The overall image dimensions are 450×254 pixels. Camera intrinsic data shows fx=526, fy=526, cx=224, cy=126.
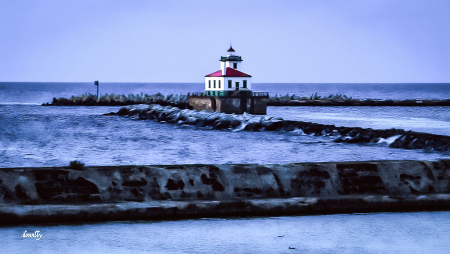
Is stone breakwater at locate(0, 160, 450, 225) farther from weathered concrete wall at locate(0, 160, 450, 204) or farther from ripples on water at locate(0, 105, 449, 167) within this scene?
ripples on water at locate(0, 105, 449, 167)

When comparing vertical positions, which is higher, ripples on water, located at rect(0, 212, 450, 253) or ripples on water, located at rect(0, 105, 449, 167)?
ripples on water, located at rect(0, 212, 450, 253)

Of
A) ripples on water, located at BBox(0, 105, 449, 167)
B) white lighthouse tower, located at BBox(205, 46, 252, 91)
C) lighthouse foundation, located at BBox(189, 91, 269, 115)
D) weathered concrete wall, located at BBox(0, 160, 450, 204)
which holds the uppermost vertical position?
white lighthouse tower, located at BBox(205, 46, 252, 91)

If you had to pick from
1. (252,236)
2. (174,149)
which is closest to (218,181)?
(252,236)

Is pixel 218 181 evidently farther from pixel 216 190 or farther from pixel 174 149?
pixel 174 149

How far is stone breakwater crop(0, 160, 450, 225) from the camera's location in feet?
23.2

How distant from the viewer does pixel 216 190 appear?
7.75 m

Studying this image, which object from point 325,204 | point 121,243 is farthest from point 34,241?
point 325,204

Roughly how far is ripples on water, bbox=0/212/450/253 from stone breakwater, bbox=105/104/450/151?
18.8 m

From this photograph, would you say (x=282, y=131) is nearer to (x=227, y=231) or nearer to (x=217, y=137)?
(x=217, y=137)

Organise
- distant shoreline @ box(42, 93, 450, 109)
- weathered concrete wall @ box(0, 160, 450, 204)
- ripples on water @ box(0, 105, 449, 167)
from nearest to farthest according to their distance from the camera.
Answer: weathered concrete wall @ box(0, 160, 450, 204), ripples on water @ box(0, 105, 449, 167), distant shoreline @ box(42, 93, 450, 109)

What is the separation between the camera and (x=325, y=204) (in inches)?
300

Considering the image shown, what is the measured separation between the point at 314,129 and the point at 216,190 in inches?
1141

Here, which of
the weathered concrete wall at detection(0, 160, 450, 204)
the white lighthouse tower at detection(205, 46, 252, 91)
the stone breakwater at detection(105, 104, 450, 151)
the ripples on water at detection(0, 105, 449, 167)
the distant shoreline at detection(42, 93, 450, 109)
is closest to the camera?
the weathered concrete wall at detection(0, 160, 450, 204)

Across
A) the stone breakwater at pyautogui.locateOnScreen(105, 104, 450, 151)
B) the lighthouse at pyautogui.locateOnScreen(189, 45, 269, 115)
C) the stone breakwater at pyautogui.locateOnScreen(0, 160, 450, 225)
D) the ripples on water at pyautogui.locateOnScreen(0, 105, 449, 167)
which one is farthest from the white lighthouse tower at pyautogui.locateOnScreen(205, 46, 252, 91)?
the stone breakwater at pyautogui.locateOnScreen(0, 160, 450, 225)
